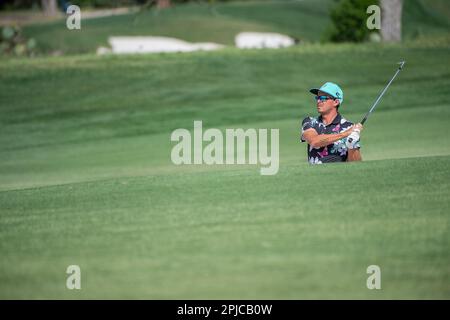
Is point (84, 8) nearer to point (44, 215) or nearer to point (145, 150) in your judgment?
point (145, 150)

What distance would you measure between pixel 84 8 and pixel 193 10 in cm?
2548

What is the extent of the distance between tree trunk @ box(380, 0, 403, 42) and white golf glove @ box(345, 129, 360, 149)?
1881 centimetres

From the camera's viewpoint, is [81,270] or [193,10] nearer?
[81,270]

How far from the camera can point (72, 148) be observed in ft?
60.1

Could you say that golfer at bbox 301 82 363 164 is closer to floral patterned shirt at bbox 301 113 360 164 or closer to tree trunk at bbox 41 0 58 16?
floral patterned shirt at bbox 301 113 360 164

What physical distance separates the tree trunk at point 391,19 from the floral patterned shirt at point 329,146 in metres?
18.6

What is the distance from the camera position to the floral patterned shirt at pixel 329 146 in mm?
10703

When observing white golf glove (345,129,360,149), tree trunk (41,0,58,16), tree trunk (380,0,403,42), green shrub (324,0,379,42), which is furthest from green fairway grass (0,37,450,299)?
tree trunk (41,0,58,16)

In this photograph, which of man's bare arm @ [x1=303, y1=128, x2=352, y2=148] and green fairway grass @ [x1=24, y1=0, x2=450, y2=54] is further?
green fairway grass @ [x1=24, y1=0, x2=450, y2=54]

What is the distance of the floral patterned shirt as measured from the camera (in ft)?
35.1

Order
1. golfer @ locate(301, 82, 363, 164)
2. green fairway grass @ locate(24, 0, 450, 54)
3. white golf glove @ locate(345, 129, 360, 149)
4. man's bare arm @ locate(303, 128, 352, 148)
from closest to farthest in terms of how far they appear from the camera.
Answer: white golf glove @ locate(345, 129, 360, 149), man's bare arm @ locate(303, 128, 352, 148), golfer @ locate(301, 82, 363, 164), green fairway grass @ locate(24, 0, 450, 54)

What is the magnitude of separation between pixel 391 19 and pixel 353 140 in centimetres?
1918
